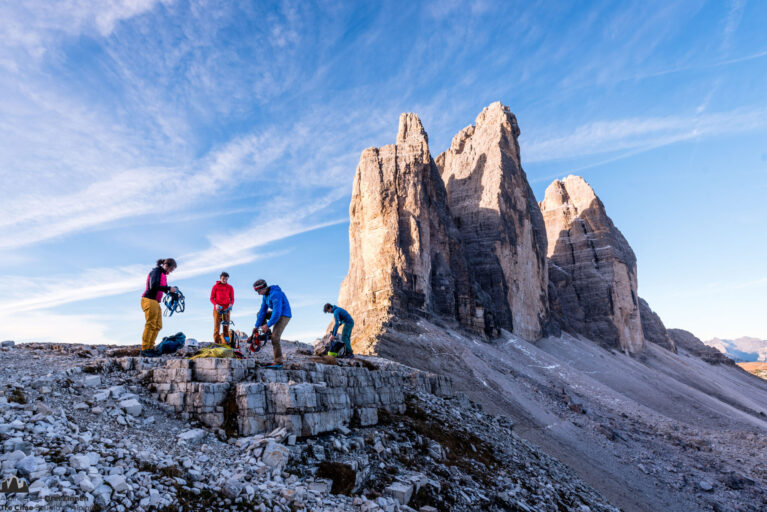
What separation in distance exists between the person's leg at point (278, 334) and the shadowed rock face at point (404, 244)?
27003mm

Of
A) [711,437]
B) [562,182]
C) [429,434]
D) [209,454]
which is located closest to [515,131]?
[562,182]

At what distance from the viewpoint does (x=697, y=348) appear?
97188 mm

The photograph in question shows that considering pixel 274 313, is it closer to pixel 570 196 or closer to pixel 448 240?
pixel 448 240

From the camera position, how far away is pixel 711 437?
34.6 meters

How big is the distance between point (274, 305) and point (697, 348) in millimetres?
112552

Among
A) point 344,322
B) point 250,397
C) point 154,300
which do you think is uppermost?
point 154,300

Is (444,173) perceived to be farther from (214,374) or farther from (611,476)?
(214,374)

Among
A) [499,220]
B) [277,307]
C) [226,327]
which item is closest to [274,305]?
[277,307]

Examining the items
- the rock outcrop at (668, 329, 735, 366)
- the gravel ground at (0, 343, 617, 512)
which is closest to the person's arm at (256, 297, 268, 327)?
the gravel ground at (0, 343, 617, 512)

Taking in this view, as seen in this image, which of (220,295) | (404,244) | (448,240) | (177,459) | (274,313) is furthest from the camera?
(448,240)

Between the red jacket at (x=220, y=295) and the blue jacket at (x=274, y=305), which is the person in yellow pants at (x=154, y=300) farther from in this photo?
the red jacket at (x=220, y=295)

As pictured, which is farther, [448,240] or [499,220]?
[499,220]

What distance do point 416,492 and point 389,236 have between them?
36.5 metres

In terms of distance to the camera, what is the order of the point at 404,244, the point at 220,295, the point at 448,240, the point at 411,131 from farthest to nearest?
the point at 411,131 < the point at 448,240 < the point at 404,244 < the point at 220,295
